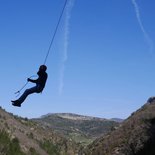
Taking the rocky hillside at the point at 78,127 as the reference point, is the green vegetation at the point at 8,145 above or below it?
below

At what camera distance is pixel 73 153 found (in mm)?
41062

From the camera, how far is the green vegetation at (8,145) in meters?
30.7

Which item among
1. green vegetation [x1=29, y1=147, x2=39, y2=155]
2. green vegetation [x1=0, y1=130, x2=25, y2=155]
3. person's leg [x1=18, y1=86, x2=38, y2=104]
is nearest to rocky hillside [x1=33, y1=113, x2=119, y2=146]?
green vegetation [x1=29, y1=147, x2=39, y2=155]

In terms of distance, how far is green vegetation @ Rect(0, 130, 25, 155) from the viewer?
30.7 metres

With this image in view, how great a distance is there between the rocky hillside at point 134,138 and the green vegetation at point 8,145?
551 centimetres

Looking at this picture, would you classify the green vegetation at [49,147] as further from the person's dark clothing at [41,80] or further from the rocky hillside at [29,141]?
the person's dark clothing at [41,80]

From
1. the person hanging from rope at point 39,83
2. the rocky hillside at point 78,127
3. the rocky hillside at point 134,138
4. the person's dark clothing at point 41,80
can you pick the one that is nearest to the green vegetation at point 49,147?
the rocky hillside at point 134,138

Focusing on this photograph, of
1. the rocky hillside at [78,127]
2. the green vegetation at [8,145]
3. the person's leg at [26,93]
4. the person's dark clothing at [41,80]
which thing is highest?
the rocky hillside at [78,127]

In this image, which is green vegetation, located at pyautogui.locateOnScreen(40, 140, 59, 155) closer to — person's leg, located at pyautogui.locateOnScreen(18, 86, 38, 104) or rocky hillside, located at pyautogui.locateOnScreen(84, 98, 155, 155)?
rocky hillside, located at pyautogui.locateOnScreen(84, 98, 155, 155)

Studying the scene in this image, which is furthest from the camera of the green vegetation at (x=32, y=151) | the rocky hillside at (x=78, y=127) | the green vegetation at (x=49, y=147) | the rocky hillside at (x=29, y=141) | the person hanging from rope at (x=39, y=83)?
the rocky hillside at (x=78, y=127)

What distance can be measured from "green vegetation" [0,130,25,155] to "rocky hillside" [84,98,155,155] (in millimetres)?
5514

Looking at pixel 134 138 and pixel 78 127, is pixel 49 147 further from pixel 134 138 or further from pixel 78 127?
pixel 78 127

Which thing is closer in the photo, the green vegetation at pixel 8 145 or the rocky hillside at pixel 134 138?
the rocky hillside at pixel 134 138

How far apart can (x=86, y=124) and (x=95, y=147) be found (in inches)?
4392
